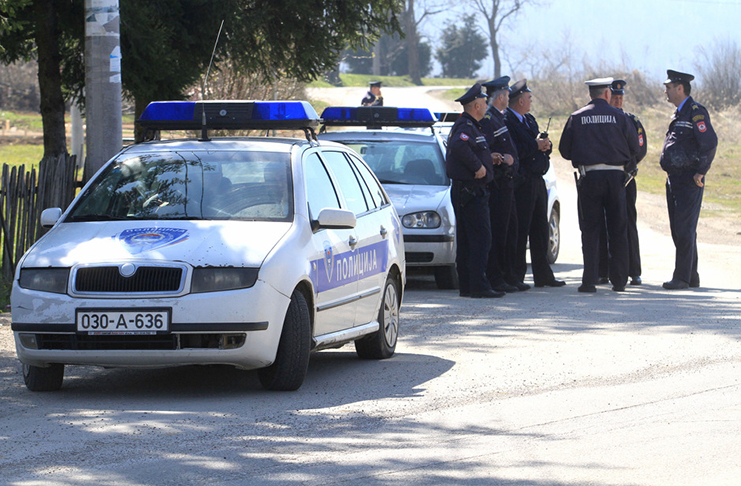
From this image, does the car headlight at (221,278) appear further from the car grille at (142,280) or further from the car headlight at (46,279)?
the car headlight at (46,279)

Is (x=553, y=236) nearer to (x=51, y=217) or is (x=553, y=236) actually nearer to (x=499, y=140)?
(x=499, y=140)

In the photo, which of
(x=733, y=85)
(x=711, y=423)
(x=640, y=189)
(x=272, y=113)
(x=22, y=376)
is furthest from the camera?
(x=733, y=85)

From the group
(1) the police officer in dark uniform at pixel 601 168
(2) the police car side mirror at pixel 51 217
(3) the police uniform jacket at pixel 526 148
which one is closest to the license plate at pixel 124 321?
(2) the police car side mirror at pixel 51 217

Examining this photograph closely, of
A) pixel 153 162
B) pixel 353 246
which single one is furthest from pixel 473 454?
pixel 153 162

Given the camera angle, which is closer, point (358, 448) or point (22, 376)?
point (358, 448)

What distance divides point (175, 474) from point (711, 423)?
2791 millimetres

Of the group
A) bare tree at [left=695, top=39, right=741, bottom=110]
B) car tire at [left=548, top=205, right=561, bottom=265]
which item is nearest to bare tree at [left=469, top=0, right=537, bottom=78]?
bare tree at [left=695, top=39, right=741, bottom=110]

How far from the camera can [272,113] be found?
7.98 metres

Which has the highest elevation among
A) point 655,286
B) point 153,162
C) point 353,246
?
point 153,162

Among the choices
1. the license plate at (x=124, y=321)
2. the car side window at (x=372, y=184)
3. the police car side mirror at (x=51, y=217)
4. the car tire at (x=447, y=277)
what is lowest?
the car tire at (x=447, y=277)

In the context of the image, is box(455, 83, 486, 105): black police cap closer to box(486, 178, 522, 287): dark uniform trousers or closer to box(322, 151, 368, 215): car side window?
box(486, 178, 522, 287): dark uniform trousers

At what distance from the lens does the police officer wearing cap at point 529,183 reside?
38.8 feet

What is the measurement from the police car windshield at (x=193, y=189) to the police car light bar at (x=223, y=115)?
0.64m

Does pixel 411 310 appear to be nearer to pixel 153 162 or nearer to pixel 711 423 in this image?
pixel 153 162
